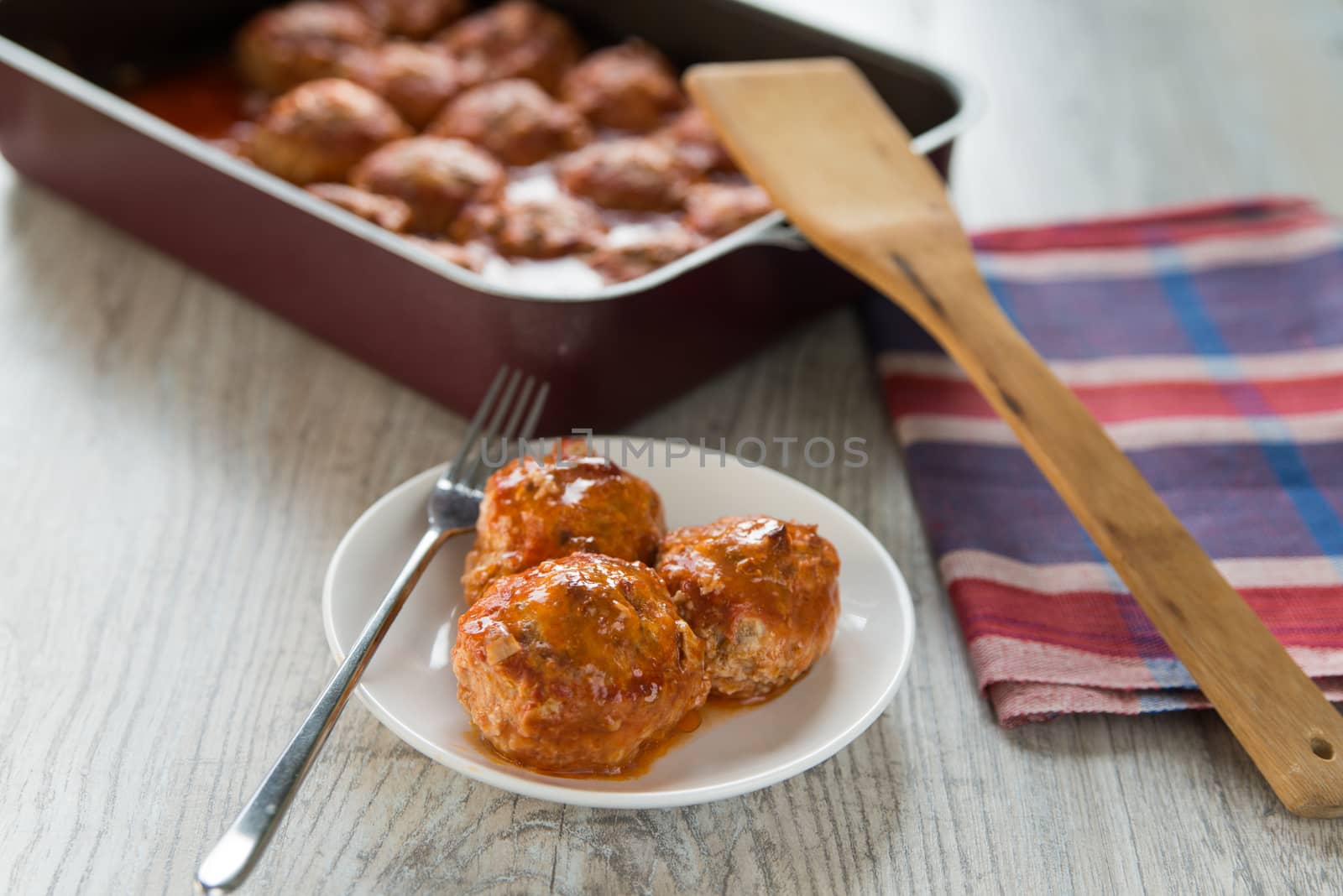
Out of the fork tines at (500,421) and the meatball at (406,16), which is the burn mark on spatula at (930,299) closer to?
the fork tines at (500,421)

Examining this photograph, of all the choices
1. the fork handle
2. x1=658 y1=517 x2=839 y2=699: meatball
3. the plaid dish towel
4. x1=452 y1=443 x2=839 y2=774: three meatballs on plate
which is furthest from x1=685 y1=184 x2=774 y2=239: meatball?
the fork handle

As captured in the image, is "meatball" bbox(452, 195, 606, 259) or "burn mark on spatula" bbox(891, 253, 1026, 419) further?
"meatball" bbox(452, 195, 606, 259)

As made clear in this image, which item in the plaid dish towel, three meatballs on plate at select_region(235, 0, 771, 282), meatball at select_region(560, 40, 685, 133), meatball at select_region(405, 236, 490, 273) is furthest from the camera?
meatball at select_region(560, 40, 685, 133)

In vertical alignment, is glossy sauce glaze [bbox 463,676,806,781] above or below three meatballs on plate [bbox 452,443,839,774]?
below

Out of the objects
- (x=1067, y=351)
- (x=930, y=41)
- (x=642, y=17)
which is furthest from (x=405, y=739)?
(x=930, y=41)

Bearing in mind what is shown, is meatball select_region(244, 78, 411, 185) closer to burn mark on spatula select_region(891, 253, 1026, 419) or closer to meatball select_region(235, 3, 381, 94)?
meatball select_region(235, 3, 381, 94)

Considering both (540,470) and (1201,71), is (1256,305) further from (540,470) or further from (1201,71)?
(540,470)

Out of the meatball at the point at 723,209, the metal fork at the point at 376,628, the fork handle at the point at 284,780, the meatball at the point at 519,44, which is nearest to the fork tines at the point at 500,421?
the metal fork at the point at 376,628
